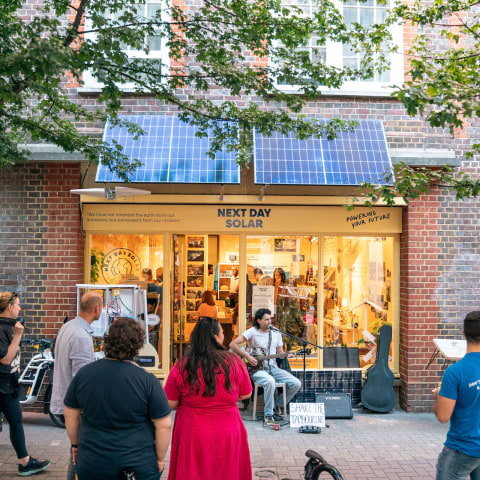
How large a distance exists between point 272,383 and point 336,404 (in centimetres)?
121

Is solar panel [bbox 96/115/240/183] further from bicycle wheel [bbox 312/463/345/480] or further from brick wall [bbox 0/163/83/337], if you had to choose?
bicycle wheel [bbox 312/463/345/480]

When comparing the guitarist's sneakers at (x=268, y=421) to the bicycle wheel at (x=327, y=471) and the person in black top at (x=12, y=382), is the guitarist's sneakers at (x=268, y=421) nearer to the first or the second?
the bicycle wheel at (x=327, y=471)

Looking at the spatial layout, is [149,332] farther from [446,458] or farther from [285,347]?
[446,458]

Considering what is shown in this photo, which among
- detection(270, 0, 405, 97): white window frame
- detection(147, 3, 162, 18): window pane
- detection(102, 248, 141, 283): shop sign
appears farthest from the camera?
detection(147, 3, 162, 18): window pane

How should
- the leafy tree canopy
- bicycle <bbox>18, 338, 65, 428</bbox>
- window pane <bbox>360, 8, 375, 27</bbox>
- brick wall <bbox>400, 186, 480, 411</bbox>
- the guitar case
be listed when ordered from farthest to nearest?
window pane <bbox>360, 8, 375, 27</bbox> → brick wall <bbox>400, 186, 480, 411</bbox> → the guitar case → bicycle <bbox>18, 338, 65, 428</bbox> → the leafy tree canopy

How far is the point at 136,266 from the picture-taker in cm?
927

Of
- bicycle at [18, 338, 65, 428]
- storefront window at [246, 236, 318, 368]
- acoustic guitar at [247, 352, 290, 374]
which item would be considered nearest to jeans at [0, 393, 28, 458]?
bicycle at [18, 338, 65, 428]

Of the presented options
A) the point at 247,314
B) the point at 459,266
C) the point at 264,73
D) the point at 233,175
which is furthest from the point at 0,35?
the point at 459,266

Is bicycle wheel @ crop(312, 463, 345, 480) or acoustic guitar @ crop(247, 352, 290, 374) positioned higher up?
acoustic guitar @ crop(247, 352, 290, 374)

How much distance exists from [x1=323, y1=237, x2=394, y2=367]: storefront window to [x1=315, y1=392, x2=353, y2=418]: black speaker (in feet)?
3.53

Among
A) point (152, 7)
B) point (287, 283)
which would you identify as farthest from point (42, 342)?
point (152, 7)

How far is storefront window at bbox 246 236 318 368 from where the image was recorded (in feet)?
30.7

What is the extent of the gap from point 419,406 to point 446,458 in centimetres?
523

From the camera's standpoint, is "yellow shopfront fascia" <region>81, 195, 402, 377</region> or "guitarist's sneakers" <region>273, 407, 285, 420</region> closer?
"guitarist's sneakers" <region>273, 407, 285, 420</region>
